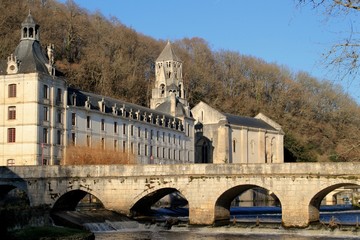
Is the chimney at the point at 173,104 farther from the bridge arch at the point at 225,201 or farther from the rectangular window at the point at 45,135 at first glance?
the bridge arch at the point at 225,201

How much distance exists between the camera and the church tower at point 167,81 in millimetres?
88188

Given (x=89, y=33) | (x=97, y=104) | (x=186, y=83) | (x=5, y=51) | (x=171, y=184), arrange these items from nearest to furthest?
(x=171, y=184) < (x=97, y=104) < (x=5, y=51) < (x=89, y=33) < (x=186, y=83)

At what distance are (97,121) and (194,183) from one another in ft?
83.2

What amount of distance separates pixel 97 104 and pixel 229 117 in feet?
109

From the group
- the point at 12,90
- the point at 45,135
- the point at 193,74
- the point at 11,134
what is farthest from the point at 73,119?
the point at 193,74

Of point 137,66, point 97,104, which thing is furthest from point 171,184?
point 137,66

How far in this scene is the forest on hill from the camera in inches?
3253

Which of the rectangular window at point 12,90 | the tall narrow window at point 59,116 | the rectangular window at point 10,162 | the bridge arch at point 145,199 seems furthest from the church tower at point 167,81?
the bridge arch at point 145,199

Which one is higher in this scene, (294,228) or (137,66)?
(137,66)

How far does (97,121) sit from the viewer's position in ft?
202

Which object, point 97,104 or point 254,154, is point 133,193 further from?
point 254,154

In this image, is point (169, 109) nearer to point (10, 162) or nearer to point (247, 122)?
point (247, 122)

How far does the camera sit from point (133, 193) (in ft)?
130

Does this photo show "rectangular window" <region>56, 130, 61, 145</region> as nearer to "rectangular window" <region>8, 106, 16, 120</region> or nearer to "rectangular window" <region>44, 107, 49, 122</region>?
"rectangular window" <region>44, 107, 49, 122</region>
